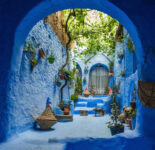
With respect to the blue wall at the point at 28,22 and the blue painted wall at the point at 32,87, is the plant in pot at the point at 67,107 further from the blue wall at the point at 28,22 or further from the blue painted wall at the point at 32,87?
the blue wall at the point at 28,22

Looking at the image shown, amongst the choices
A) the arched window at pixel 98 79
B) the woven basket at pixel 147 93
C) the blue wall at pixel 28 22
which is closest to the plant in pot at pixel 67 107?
the blue wall at pixel 28 22

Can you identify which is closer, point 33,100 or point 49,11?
point 49,11

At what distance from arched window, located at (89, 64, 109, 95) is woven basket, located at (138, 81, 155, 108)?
11835mm

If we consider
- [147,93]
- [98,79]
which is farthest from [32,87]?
[98,79]

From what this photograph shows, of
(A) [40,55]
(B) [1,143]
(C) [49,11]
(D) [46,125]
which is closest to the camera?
(B) [1,143]

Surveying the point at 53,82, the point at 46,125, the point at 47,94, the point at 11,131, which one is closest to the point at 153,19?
the point at 11,131

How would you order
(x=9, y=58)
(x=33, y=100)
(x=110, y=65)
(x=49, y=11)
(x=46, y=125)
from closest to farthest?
(x=9, y=58) < (x=49, y=11) < (x=46, y=125) < (x=33, y=100) < (x=110, y=65)

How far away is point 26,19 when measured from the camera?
318 cm

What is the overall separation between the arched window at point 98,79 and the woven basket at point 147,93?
11835 mm

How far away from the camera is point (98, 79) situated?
14953 mm

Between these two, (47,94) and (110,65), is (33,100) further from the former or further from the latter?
(110,65)

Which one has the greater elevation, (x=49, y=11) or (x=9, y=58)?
(x=49, y=11)

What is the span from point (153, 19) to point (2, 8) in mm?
2921

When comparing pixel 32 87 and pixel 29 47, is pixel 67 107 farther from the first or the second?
pixel 29 47
